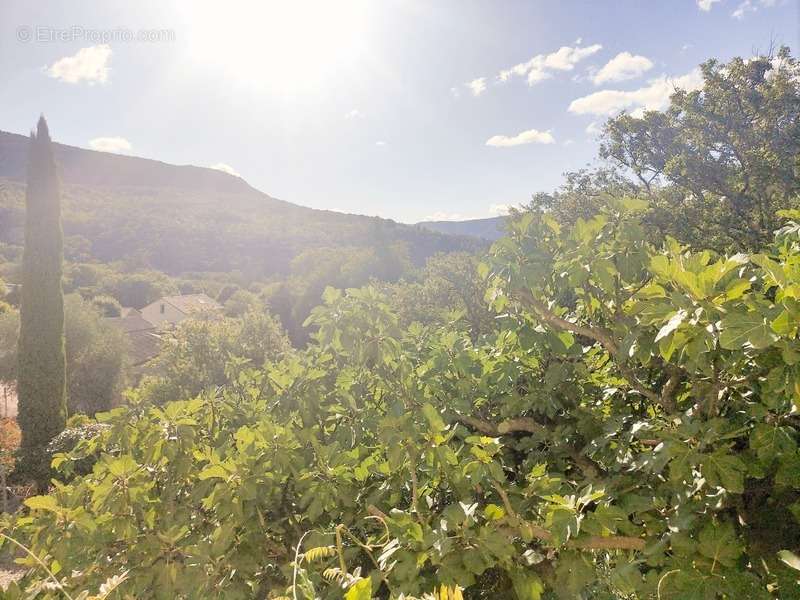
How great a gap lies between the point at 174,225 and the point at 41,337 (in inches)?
2469

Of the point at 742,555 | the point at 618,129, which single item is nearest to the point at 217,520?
the point at 742,555

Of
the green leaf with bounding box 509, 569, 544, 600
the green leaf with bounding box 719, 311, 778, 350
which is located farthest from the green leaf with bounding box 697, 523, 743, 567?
the green leaf with bounding box 719, 311, 778, 350

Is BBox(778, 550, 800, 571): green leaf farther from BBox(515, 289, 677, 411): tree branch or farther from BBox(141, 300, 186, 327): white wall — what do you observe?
BBox(141, 300, 186, 327): white wall

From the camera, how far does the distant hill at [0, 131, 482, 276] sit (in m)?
65.1

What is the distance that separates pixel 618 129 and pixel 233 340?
16.7 meters

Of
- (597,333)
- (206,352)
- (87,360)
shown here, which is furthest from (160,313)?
(597,333)

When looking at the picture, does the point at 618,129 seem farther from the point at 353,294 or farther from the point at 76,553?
the point at 76,553

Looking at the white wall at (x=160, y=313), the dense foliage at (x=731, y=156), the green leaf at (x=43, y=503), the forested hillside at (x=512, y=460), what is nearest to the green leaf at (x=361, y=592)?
the forested hillside at (x=512, y=460)

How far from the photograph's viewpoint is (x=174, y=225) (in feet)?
242

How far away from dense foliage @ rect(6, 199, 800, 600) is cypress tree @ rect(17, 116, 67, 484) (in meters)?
16.7

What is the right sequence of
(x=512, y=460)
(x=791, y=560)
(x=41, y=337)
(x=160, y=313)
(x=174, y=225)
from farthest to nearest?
(x=174, y=225), (x=160, y=313), (x=41, y=337), (x=512, y=460), (x=791, y=560)

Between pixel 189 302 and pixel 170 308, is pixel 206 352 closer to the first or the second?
pixel 189 302

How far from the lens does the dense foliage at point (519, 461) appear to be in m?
1.44

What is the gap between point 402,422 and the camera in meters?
1.90
